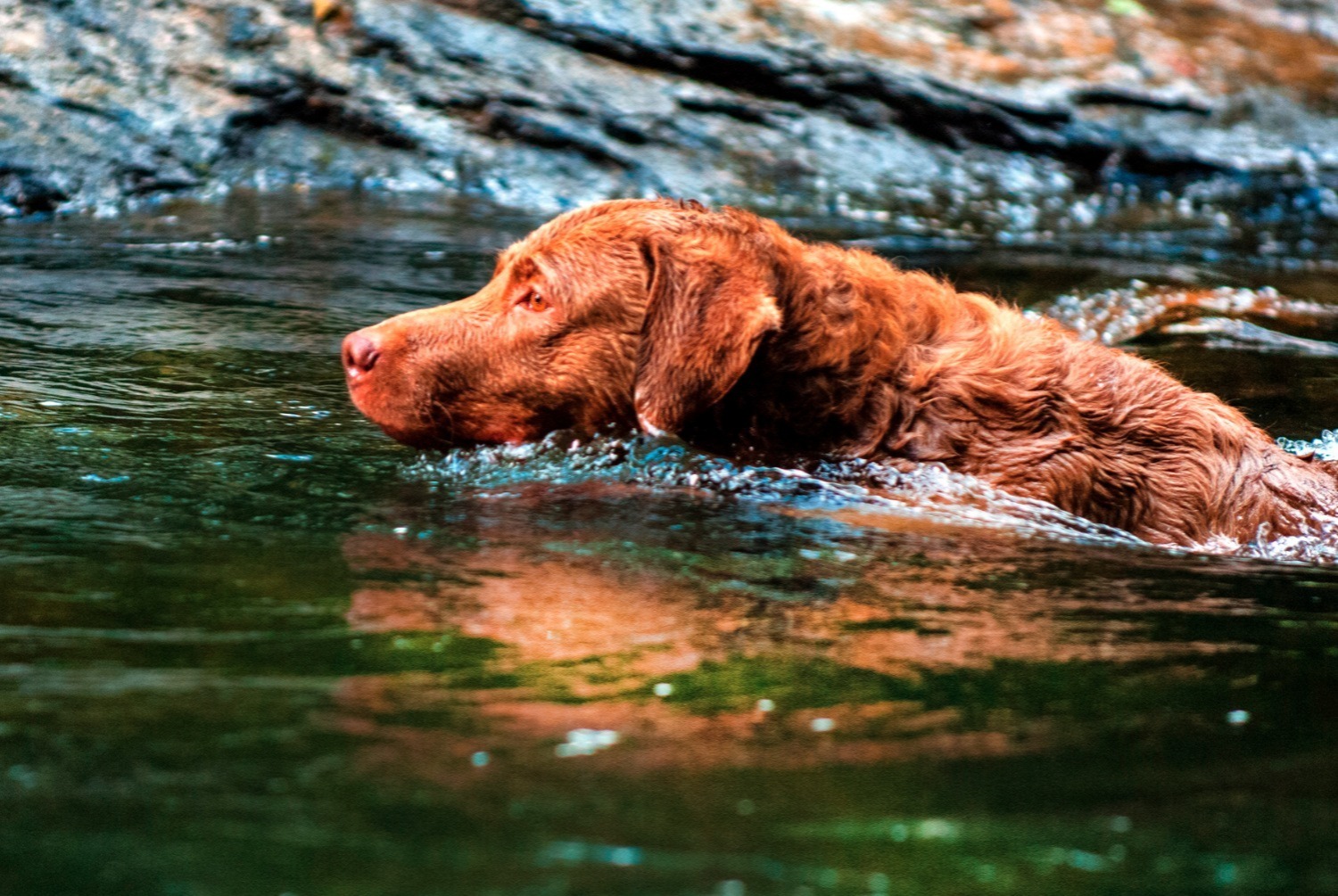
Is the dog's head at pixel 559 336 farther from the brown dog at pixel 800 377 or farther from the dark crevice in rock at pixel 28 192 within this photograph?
the dark crevice in rock at pixel 28 192

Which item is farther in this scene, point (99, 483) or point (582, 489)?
point (582, 489)

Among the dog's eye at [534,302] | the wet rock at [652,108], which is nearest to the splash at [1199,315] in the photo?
the wet rock at [652,108]

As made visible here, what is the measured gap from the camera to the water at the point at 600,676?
2980mm

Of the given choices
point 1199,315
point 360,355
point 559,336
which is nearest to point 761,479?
point 559,336

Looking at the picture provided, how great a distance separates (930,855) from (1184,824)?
58 centimetres

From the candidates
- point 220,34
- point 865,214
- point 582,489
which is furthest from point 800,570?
point 220,34

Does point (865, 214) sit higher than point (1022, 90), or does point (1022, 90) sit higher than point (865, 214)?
point (1022, 90)

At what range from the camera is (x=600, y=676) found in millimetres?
3930

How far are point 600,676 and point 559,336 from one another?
2518 millimetres

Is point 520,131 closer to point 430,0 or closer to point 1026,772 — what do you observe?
point 430,0

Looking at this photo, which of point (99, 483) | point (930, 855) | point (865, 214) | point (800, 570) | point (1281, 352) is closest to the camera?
point (930, 855)

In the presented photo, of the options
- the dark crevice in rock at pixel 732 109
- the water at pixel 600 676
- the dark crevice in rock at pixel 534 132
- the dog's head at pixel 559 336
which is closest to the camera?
the water at pixel 600 676

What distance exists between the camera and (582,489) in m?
5.99

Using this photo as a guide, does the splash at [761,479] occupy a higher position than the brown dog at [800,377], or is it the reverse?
the brown dog at [800,377]
